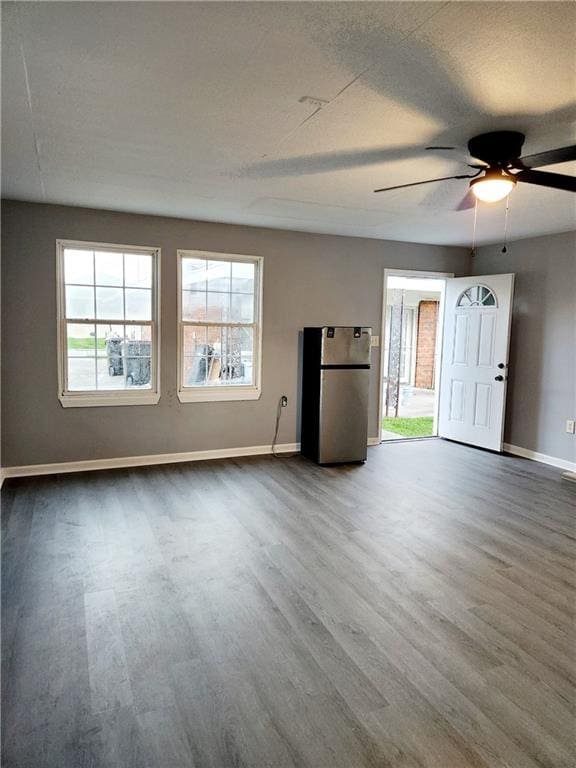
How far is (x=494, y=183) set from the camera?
2.49m

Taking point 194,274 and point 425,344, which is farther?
point 425,344

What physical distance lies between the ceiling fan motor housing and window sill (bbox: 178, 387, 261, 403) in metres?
3.25

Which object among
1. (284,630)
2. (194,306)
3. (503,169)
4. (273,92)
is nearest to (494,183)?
(503,169)

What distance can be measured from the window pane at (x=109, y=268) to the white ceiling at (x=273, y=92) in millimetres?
831

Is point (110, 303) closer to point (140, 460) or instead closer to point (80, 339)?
point (80, 339)

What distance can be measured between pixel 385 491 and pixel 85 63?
360 centimetres

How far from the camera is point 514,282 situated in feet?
18.1

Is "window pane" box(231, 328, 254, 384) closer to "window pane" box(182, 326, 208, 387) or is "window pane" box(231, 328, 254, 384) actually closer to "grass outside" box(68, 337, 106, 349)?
"window pane" box(182, 326, 208, 387)

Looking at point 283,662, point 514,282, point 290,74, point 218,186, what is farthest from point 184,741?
point 514,282

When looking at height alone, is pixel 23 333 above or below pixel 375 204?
below

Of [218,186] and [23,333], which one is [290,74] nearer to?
[218,186]

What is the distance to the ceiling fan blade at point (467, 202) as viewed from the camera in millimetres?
3457

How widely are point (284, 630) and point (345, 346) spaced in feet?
10.4

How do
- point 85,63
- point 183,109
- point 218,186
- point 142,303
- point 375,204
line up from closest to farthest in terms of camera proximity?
point 85,63
point 183,109
point 218,186
point 375,204
point 142,303
